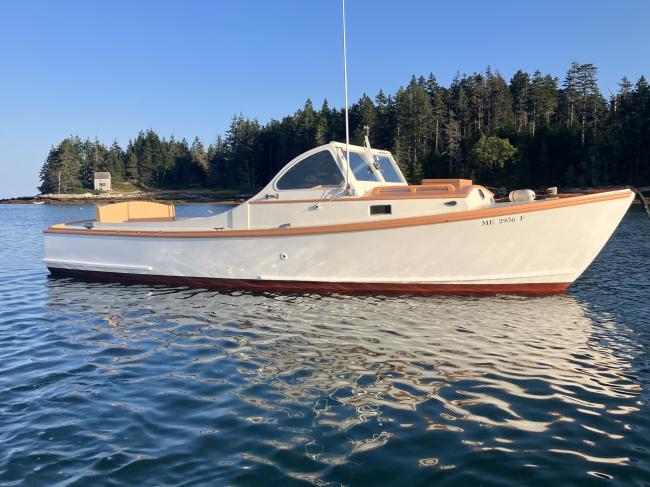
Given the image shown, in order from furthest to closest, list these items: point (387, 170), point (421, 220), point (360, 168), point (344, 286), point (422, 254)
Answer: point (387, 170), point (360, 168), point (344, 286), point (422, 254), point (421, 220)

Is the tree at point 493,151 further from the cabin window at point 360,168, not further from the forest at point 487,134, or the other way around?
the cabin window at point 360,168

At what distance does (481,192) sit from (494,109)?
8159 cm

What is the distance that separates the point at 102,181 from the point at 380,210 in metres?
125

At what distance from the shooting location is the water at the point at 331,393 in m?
4.26

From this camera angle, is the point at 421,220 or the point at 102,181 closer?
the point at 421,220

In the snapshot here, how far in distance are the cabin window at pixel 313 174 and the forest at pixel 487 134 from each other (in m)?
59.1

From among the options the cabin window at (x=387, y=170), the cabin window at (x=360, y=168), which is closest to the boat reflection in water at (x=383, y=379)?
the cabin window at (x=360, y=168)

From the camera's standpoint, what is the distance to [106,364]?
7.09m

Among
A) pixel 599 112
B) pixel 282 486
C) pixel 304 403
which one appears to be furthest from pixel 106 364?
pixel 599 112

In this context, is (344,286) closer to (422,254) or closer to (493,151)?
(422,254)

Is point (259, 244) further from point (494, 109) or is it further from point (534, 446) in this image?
point (494, 109)

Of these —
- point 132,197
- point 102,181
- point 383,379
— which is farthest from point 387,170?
point 102,181

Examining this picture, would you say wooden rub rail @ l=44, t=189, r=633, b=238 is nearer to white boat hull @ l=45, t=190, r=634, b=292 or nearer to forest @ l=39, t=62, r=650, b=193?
white boat hull @ l=45, t=190, r=634, b=292

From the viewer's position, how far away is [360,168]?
39.8 feet
